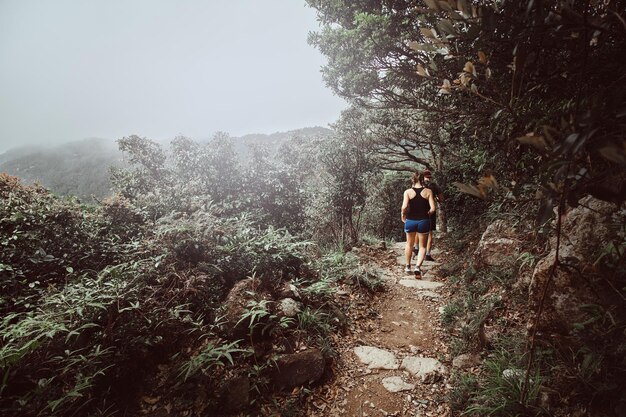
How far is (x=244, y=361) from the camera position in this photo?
3309 millimetres

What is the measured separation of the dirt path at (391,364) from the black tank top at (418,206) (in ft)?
5.83

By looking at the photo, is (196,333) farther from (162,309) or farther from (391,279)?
(391,279)

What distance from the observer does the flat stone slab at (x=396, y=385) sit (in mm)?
3357

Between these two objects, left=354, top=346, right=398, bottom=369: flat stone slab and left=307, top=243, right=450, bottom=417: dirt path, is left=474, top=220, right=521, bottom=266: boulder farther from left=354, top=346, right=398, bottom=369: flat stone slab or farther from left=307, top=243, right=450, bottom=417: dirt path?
left=354, top=346, right=398, bottom=369: flat stone slab

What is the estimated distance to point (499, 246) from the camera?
489cm

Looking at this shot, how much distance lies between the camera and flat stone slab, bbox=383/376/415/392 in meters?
3.36

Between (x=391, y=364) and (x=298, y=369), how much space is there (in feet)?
4.30

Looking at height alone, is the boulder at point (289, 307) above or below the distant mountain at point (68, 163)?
below

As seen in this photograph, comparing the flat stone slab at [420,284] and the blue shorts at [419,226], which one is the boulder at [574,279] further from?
the blue shorts at [419,226]

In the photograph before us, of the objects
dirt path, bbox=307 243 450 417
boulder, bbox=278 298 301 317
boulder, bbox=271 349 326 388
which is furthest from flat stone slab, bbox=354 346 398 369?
boulder, bbox=278 298 301 317

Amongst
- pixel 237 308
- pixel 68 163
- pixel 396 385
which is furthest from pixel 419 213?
pixel 68 163

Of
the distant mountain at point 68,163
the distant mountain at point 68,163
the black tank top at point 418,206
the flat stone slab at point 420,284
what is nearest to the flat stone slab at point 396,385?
the flat stone slab at point 420,284

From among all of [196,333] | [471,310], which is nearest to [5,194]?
[196,333]

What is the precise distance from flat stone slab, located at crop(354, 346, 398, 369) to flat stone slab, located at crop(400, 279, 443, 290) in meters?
2.24
